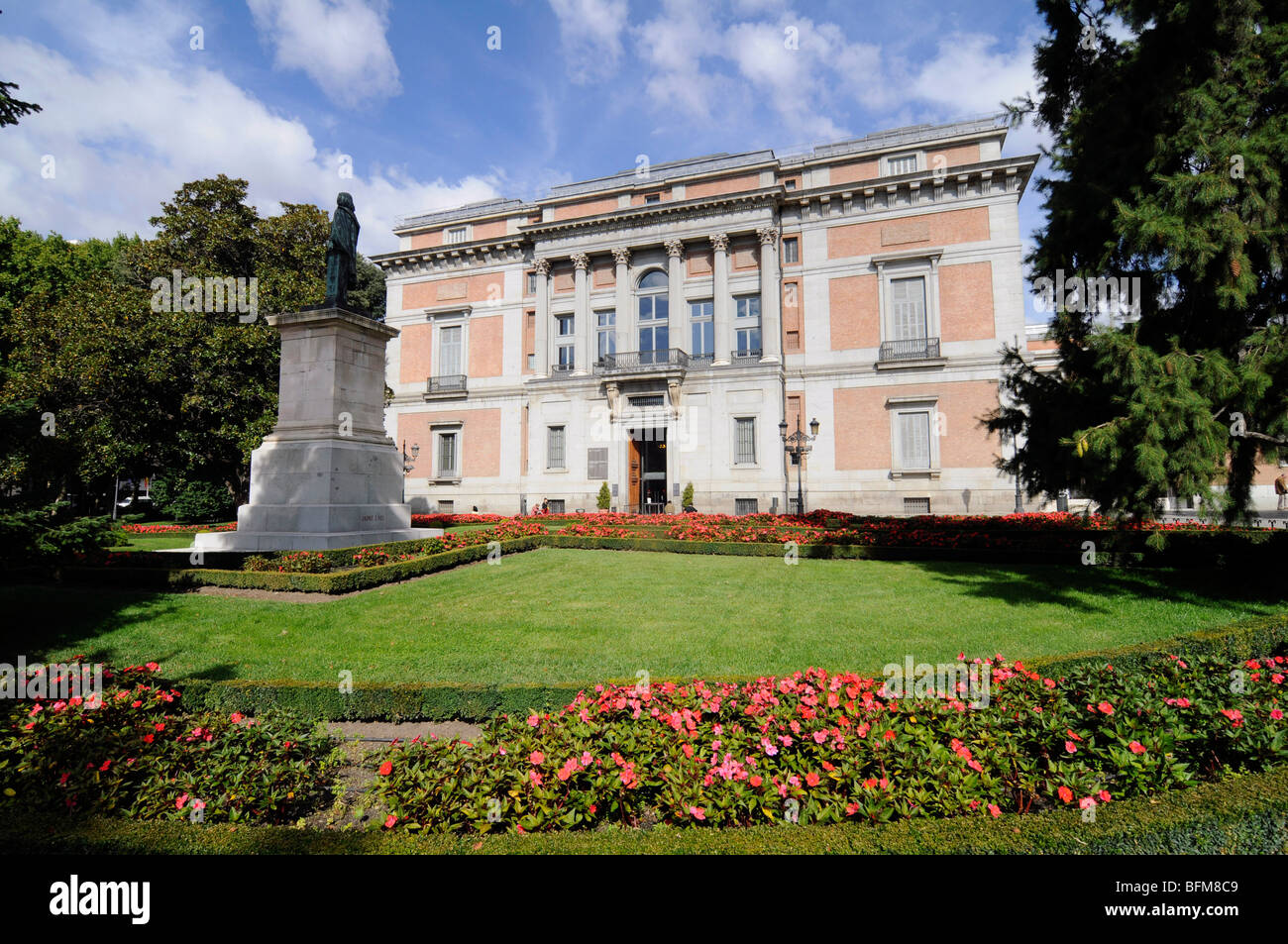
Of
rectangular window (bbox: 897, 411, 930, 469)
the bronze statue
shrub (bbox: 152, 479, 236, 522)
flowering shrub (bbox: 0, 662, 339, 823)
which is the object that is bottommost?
flowering shrub (bbox: 0, 662, 339, 823)

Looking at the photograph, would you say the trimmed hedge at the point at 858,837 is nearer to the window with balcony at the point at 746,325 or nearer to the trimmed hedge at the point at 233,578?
the trimmed hedge at the point at 233,578

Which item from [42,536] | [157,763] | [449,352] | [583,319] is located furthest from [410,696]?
[449,352]

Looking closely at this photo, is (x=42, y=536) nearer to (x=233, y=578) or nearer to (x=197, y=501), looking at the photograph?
(x=233, y=578)

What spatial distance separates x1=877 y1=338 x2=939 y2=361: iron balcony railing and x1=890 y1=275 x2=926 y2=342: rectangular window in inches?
7.5

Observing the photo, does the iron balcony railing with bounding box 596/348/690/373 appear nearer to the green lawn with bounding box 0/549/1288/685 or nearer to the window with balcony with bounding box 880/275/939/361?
the window with balcony with bounding box 880/275/939/361

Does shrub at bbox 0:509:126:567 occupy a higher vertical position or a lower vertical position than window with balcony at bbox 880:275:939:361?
lower

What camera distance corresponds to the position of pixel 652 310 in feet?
104

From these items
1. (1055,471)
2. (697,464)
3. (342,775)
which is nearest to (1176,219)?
(1055,471)

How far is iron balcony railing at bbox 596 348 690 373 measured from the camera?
96.6ft

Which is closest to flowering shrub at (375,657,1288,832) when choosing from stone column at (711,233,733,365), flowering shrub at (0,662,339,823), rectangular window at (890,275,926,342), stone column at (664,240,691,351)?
flowering shrub at (0,662,339,823)

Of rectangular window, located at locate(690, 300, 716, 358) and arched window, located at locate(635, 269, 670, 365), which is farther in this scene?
arched window, located at locate(635, 269, 670, 365)

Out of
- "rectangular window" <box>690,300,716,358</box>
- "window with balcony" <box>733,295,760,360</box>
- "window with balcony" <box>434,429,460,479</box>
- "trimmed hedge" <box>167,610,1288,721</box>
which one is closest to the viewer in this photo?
"trimmed hedge" <box>167,610,1288,721</box>

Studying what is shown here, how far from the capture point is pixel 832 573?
1220 cm
